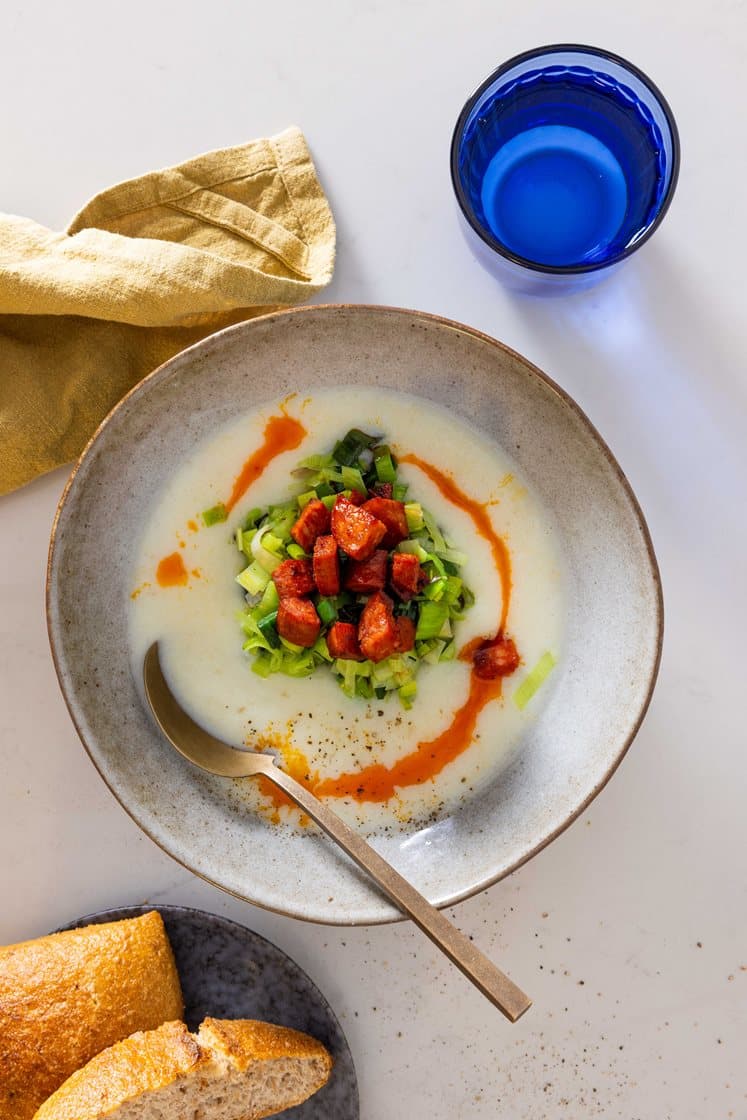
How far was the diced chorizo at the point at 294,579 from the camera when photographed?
80.7 inches

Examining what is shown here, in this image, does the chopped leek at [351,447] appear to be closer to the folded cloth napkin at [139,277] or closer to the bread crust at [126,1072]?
the folded cloth napkin at [139,277]

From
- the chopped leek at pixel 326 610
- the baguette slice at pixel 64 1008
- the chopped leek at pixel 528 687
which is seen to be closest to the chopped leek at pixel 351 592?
the chopped leek at pixel 326 610

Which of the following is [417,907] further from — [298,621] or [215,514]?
[215,514]

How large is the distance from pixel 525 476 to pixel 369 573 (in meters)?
0.42

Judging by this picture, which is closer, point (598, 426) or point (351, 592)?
point (351, 592)

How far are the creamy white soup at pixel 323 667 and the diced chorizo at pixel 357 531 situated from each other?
182mm

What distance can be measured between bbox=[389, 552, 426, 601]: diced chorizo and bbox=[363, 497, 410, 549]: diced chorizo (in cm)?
4

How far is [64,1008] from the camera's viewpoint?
2.04 metres

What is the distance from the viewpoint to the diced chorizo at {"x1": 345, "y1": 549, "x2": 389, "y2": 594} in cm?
204

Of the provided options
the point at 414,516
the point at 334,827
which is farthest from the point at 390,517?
the point at 334,827

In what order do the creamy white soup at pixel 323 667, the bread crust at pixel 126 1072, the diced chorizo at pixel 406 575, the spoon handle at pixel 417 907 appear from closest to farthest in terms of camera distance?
the spoon handle at pixel 417 907, the bread crust at pixel 126 1072, the diced chorizo at pixel 406 575, the creamy white soup at pixel 323 667

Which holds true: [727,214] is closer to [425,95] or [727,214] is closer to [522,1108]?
[425,95]

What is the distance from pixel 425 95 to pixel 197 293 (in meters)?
0.73

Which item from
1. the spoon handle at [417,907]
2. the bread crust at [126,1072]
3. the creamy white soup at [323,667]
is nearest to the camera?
the spoon handle at [417,907]
